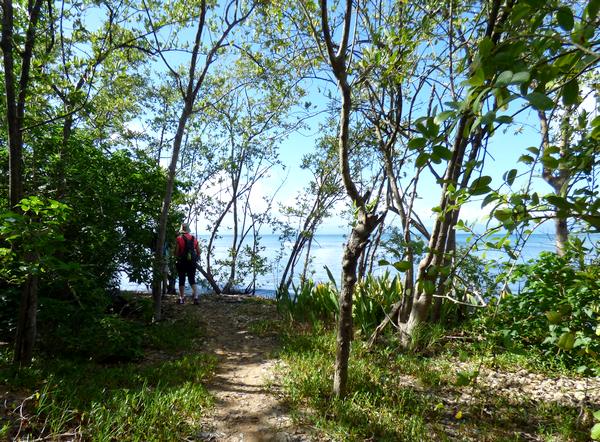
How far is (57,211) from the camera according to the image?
272 cm

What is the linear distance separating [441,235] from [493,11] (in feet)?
7.87

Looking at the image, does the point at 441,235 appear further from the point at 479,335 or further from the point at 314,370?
the point at 314,370

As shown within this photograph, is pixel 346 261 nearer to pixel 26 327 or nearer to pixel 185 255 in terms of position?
pixel 26 327

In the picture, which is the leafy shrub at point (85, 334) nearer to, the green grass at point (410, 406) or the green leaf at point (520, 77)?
the green grass at point (410, 406)

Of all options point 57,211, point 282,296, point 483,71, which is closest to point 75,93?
point 57,211

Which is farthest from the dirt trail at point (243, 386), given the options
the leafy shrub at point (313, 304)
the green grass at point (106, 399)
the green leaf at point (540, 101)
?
the green leaf at point (540, 101)

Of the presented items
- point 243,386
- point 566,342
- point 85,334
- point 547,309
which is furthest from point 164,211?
point 566,342

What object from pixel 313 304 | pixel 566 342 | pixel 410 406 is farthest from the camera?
→ pixel 313 304

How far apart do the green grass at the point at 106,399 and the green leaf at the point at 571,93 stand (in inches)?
126

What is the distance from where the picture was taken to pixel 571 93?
0.89 metres

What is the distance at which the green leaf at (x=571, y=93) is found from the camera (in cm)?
87

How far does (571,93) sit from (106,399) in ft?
13.0

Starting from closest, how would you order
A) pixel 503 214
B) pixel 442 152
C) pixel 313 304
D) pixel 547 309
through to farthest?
pixel 442 152
pixel 503 214
pixel 547 309
pixel 313 304

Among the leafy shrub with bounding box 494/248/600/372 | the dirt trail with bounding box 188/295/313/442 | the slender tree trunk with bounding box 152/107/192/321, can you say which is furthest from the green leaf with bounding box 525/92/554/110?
the slender tree trunk with bounding box 152/107/192/321
